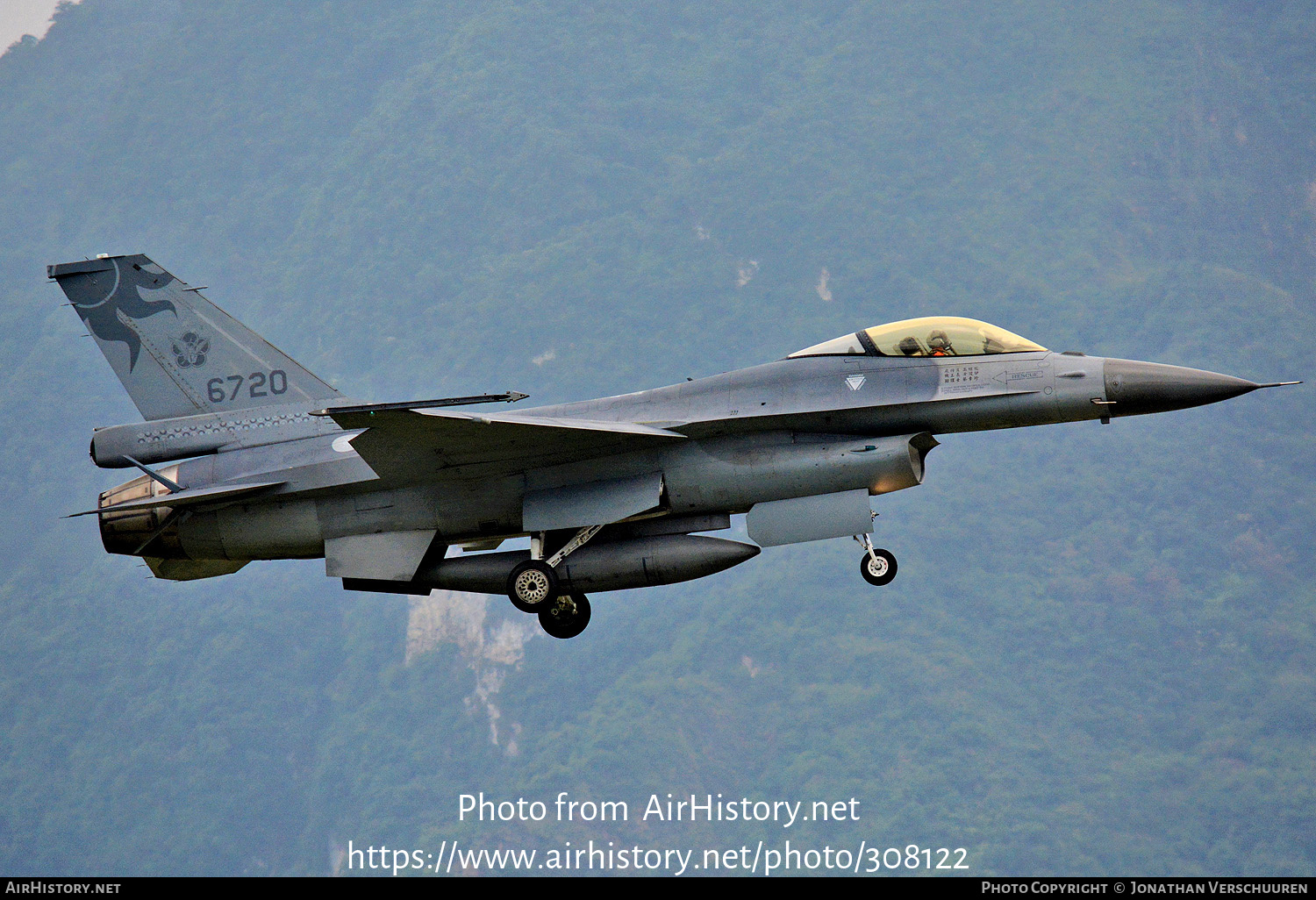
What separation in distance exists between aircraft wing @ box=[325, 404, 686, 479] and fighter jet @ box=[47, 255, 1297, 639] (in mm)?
43

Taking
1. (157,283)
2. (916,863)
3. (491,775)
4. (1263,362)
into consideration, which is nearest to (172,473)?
(157,283)

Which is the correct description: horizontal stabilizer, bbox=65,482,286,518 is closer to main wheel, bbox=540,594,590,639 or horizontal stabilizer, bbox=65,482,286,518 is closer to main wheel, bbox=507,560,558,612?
main wheel, bbox=507,560,558,612

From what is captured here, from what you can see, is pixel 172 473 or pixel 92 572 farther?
pixel 92 572

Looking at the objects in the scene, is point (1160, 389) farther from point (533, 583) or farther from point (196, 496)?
point (196, 496)

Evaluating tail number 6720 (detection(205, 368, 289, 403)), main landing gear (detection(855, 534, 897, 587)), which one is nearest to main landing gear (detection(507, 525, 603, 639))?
main landing gear (detection(855, 534, 897, 587))

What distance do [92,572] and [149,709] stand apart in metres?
17.0

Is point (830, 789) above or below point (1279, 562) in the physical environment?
below

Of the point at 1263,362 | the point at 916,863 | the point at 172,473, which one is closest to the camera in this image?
the point at 172,473

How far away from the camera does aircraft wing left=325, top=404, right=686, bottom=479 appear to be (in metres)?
20.0

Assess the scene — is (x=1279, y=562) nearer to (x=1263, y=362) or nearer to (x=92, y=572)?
(x=1263, y=362)

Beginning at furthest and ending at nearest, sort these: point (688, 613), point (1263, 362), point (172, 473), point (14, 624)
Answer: point (1263, 362) < point (14, 624) < point (688, 613) < point (172, 473)

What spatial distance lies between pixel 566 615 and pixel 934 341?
6578mm

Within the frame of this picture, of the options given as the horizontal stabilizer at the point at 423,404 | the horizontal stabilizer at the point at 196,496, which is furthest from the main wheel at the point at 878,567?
the horizontal stabilizer at the point at 196,496

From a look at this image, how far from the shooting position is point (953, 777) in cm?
13238
